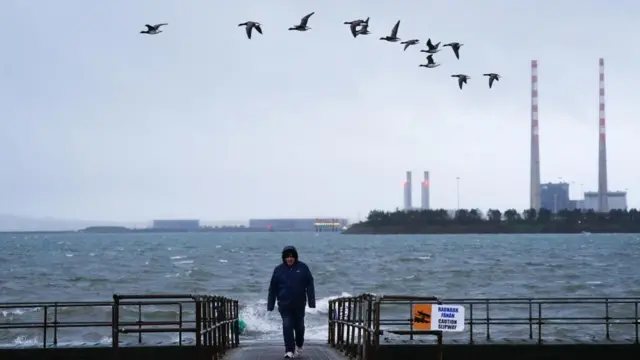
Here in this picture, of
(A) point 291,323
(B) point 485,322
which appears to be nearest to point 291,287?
(A) point 291,323

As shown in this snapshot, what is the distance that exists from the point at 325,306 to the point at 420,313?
1270 inches

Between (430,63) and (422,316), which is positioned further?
(430,63)

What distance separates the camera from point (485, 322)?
72.9ft

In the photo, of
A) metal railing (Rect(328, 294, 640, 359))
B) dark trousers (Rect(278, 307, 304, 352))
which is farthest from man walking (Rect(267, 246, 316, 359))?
metal railing (Rect(328, 294, 640, 359))

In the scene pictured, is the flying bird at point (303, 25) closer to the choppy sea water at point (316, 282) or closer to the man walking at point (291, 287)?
the man walking at point (291, 287)

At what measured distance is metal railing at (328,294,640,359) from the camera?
15.5 meters

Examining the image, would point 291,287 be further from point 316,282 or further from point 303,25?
point 316,282

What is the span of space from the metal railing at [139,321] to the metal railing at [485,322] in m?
2.03

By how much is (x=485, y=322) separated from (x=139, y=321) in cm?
795

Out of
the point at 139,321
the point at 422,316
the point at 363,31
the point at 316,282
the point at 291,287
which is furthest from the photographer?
the point at 316,282

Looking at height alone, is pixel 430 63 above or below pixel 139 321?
above

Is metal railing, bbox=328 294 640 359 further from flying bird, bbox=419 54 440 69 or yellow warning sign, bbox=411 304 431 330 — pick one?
flying bird, bbox=419 54 440 69

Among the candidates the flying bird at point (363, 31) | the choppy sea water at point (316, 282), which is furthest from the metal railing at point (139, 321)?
the flying bird at point (363, 31)

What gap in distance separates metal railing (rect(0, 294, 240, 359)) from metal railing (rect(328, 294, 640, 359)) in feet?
6.66
